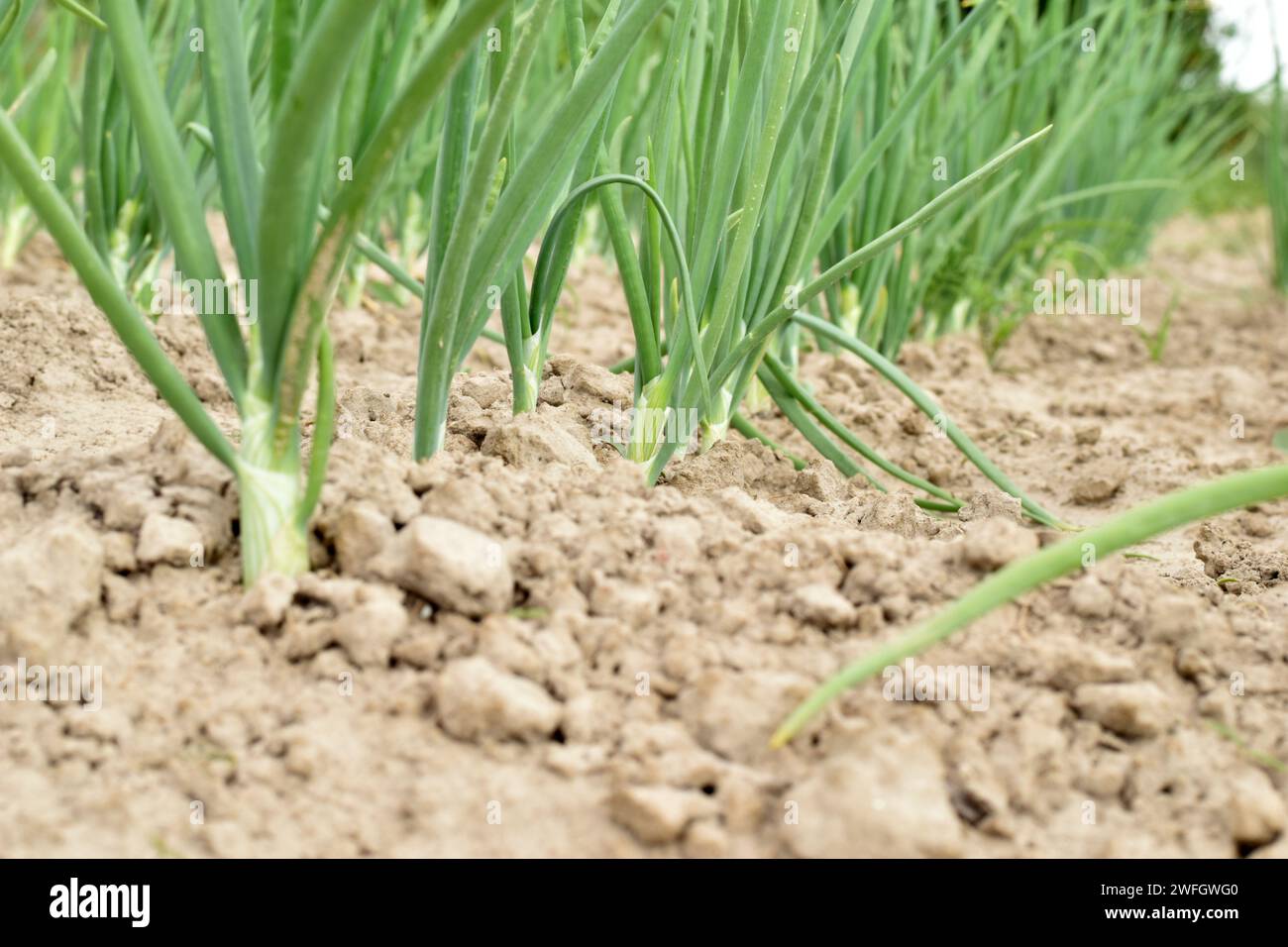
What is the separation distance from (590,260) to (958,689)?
2401 mm

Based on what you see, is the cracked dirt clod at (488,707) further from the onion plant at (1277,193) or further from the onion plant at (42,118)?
the onion plant at (1277,193)

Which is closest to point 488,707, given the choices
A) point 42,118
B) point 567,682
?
point 567,682

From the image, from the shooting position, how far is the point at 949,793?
0.70 m

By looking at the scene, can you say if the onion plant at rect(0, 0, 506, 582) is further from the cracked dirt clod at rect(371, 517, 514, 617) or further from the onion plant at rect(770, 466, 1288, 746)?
the onion plant at rect(770, 466, 1288, 746)

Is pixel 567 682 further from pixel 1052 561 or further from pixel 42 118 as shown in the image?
pixel 42 118

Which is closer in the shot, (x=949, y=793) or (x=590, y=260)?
(x=949, y=793)

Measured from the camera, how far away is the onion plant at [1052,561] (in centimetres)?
65

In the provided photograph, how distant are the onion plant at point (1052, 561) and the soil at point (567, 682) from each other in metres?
0.06

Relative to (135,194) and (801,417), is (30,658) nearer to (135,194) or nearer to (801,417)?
(801,417)

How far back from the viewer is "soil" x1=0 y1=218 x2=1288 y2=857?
66cm

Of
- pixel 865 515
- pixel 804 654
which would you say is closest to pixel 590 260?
pixel 865 515

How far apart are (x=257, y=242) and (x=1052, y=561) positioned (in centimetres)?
52
